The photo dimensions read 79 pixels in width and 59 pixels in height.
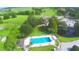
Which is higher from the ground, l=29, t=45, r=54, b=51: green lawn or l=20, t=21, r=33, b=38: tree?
l=20, t=21, r=33, b=38: tree

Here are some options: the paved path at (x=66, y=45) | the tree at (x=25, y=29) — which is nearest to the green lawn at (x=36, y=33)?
the tree at (x=25, y=29)

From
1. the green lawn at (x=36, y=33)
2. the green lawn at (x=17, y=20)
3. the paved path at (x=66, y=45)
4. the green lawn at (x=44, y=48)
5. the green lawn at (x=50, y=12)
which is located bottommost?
the green lawn at (x=44, y=48)

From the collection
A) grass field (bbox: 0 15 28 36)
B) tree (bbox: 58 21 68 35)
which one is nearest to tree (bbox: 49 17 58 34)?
tree (bbox: 58 21 68 35)

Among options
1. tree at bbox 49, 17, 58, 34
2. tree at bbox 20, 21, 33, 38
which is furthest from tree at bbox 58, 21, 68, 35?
tree at bbox 20, 21, 33, 38

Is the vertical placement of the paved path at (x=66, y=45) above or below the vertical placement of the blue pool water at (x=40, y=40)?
below

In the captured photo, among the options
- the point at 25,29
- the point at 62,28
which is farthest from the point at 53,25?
the point at 25,29

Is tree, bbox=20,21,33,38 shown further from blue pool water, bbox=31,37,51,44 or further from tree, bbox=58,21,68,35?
tree, bbox=58,21,68,35

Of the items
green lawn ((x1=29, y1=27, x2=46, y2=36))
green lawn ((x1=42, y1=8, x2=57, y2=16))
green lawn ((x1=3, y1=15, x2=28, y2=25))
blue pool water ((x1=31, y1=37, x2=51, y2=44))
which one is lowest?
blue pool water ((x1=31, y1=37, x2=51, y2=44))

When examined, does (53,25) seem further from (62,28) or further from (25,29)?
(25,29)

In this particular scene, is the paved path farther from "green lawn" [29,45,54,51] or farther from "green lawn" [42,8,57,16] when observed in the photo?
"green lawn" [42,8,57,16]

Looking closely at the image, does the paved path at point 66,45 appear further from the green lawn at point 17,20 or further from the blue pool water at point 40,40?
the green lawn at point 17,20

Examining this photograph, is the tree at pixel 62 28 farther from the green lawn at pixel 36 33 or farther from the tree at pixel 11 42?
the tree at pixel 11 42
